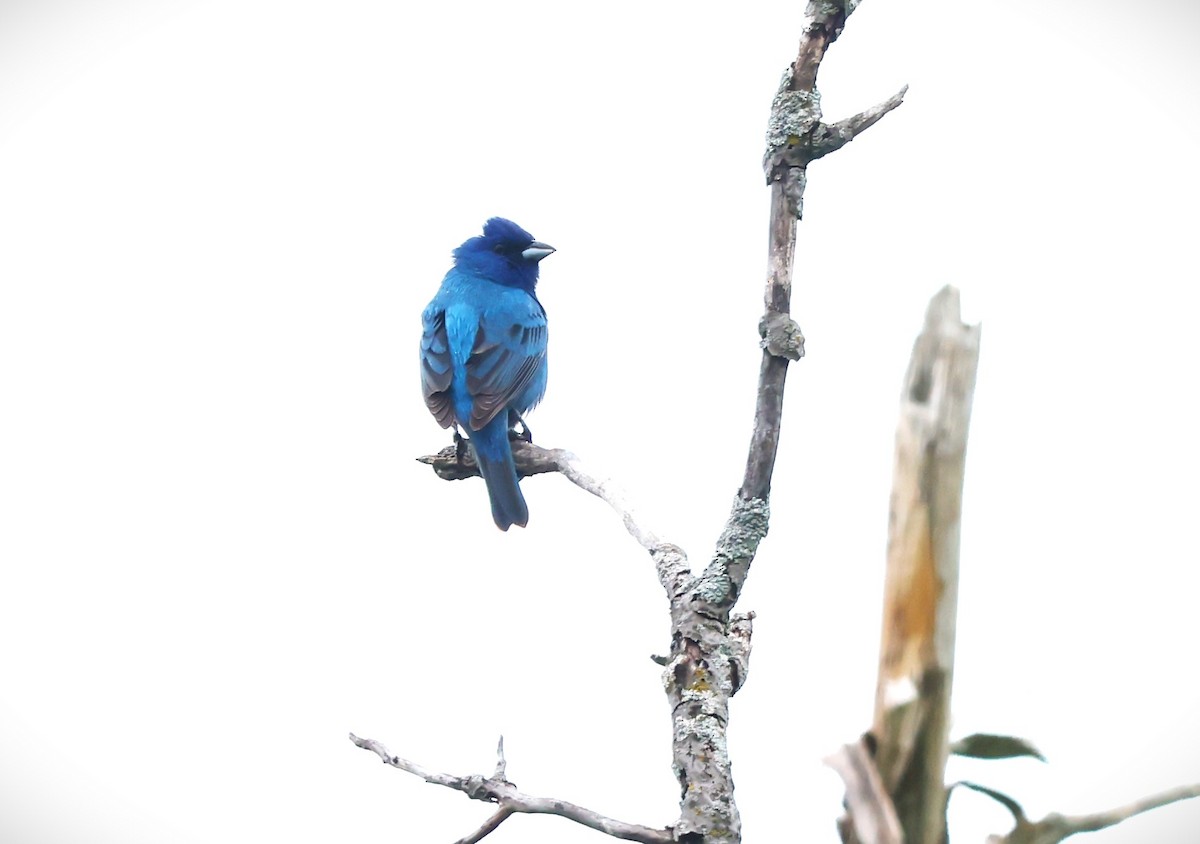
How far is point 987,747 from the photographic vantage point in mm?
1802

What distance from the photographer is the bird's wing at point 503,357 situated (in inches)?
246

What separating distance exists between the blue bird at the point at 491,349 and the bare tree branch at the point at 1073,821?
14.8 feet

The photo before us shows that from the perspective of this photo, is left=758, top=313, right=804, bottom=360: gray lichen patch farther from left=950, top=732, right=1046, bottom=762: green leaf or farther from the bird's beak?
the bird's beak

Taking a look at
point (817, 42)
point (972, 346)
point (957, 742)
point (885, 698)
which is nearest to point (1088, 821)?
point (957, 742)

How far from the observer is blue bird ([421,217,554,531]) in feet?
20.4

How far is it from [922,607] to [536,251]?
6118mm

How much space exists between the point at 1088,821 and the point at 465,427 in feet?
15.4

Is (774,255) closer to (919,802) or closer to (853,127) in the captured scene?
(853,127)

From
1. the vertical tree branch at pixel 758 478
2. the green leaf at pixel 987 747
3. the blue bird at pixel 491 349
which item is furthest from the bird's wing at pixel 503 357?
the green leaf at pixel 987 747

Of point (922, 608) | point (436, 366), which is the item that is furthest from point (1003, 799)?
point (436, 366)

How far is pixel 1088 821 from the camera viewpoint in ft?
5.83

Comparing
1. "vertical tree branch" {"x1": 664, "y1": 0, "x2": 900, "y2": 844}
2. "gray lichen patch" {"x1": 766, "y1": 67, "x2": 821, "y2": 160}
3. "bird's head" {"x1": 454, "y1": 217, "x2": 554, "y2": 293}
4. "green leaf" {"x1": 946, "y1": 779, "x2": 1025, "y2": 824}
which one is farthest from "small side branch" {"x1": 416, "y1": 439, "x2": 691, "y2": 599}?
"green leaf" {"x1": 946, "y1": 779, "x2": 1025, "y2": 824}

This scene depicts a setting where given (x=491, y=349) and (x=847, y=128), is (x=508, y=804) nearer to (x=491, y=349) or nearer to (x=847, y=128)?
(x=847, y=128)

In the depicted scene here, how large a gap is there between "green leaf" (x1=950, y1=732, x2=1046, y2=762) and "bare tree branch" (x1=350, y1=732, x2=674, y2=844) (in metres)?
1.32
